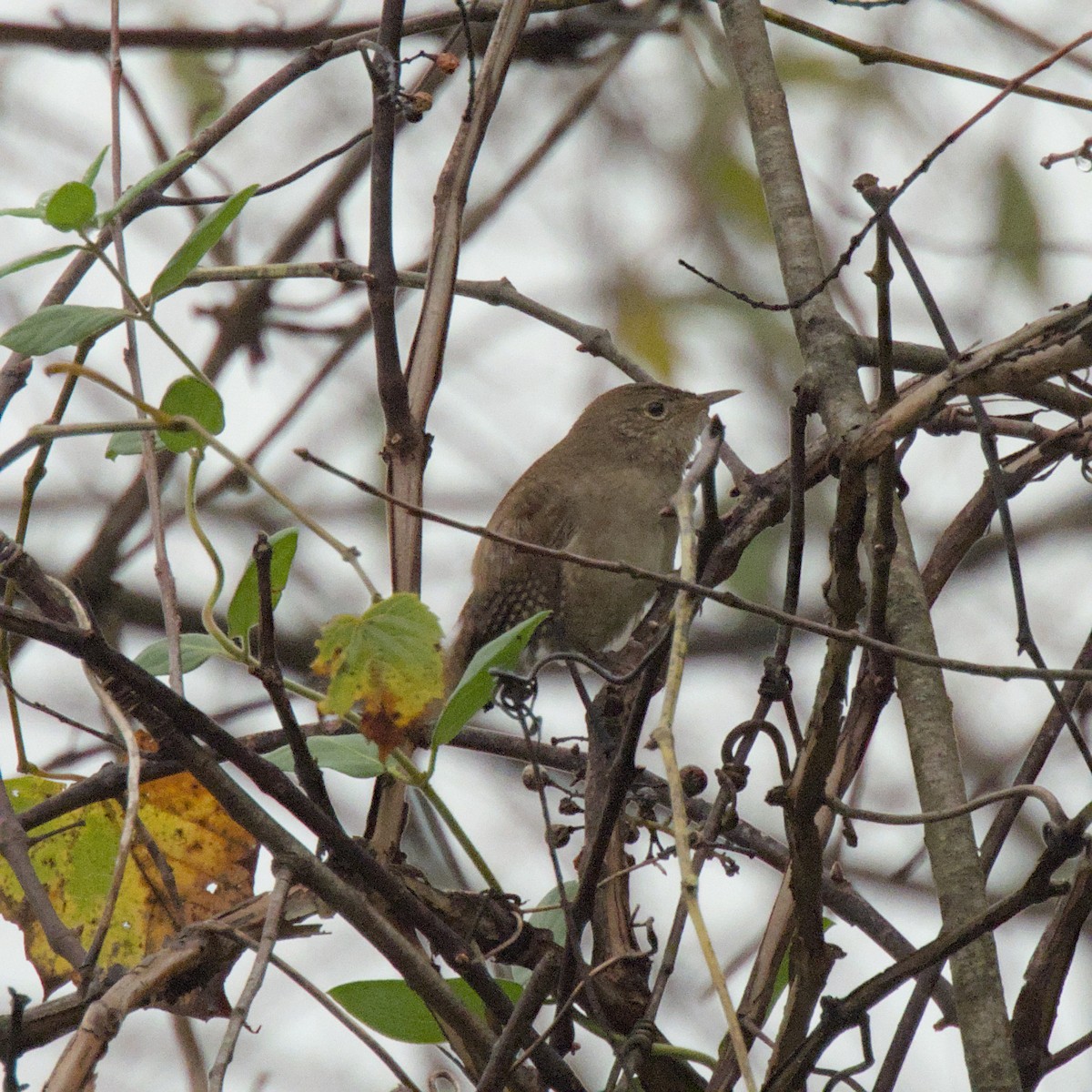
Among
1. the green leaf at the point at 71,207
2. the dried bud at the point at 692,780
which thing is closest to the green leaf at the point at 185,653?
the green leaf at the point at 71,207

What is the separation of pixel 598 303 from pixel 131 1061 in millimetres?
3068

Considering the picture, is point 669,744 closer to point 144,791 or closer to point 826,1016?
point 826,1016

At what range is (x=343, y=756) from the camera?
4.80 feet

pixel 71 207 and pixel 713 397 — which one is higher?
pixel 713 397

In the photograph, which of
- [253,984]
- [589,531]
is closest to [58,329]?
[253,984]

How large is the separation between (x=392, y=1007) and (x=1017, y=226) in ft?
12.0

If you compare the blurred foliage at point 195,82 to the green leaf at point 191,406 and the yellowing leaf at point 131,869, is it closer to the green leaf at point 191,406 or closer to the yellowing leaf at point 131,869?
the yellowing leaf at point 131,869

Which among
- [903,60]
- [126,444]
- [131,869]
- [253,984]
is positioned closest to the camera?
[253,984]

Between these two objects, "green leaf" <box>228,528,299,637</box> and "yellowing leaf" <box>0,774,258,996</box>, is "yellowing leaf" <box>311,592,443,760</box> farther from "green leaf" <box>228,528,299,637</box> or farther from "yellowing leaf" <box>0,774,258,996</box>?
"yellowing leaf" <box>0,774,258,996</box>

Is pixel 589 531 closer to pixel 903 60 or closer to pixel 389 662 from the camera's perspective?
pixel 903 60

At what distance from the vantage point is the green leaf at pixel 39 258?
53.1 inches

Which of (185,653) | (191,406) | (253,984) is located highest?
(191,406)

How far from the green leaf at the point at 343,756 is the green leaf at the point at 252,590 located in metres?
0.16

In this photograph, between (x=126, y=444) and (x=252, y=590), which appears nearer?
(x=252, y=590)
